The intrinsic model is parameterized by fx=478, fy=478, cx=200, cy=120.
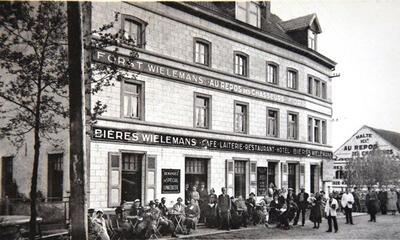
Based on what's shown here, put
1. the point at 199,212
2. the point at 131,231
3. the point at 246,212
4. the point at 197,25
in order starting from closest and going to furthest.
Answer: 1. the point at 131,231
2. the point at 199,212
3. the point at 246,212
4. the point at 197,25

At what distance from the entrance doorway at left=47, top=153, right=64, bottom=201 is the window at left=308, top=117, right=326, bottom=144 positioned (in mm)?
15770

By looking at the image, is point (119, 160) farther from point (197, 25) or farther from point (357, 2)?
point (357, 2)

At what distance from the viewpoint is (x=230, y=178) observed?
67.8 feet

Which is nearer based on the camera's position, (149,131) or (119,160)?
(119,160)

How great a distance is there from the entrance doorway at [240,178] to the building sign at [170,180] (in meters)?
4.17

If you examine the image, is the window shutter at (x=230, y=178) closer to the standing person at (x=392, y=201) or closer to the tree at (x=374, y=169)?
the standing person at (x=392, y=201)

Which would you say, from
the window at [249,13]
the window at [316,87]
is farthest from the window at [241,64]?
the window at [316,87]

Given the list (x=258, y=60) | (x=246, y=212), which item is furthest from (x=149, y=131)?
(x=258, y=60)

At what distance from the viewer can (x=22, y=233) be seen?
12.6 metres

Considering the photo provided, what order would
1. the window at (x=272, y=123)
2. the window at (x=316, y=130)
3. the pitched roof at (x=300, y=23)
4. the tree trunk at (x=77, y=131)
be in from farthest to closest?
the window at (x=316, y=130)
the pitched roof at (x=300, y=23)
the window at (x=272, y=123)
the tree trunk at (x=77, y=131)

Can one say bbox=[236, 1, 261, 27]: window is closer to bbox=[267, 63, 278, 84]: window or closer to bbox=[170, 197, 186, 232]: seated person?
bbox=[267, 63, 278, 84]: window

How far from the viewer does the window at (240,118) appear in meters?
21.6

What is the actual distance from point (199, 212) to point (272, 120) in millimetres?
8711

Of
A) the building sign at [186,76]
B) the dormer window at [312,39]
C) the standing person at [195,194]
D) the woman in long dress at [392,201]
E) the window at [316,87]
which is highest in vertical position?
the dormer window at [312,39]
